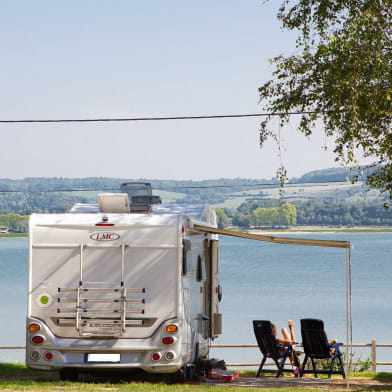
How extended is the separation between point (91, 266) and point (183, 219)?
1377 mm

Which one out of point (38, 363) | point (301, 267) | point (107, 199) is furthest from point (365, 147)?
point (301, 267)

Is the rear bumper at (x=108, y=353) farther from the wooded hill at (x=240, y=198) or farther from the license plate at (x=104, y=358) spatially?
the wooded hill at (x=240, y=198)

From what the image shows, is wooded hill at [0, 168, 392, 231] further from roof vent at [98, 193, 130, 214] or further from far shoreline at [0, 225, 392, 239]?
roof vent at [98, 193, 130, 214]

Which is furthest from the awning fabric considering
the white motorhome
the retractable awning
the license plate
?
the license plate

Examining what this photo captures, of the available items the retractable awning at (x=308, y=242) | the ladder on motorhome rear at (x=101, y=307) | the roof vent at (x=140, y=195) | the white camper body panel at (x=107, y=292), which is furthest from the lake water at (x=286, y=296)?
the ladder on motorhome rear at (x=101, y=307)

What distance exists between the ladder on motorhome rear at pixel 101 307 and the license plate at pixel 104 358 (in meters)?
0.29

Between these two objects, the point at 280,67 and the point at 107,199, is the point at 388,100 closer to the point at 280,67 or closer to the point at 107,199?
the point at 280,67

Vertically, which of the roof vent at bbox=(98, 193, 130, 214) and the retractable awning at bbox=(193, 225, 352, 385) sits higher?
the roof vent at bbox=(98, 193, 130, 214)

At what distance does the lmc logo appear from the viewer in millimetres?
11930

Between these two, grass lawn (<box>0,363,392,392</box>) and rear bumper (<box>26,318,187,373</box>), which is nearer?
grass lawn (<box>0,363,392,392</box>)

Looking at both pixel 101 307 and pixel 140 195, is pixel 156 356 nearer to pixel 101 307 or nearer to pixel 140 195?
pixel 101 307

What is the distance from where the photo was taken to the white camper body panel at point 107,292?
11805mm

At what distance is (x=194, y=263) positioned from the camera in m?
12.9

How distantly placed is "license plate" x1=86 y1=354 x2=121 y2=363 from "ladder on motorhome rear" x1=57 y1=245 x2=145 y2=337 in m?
0.29
